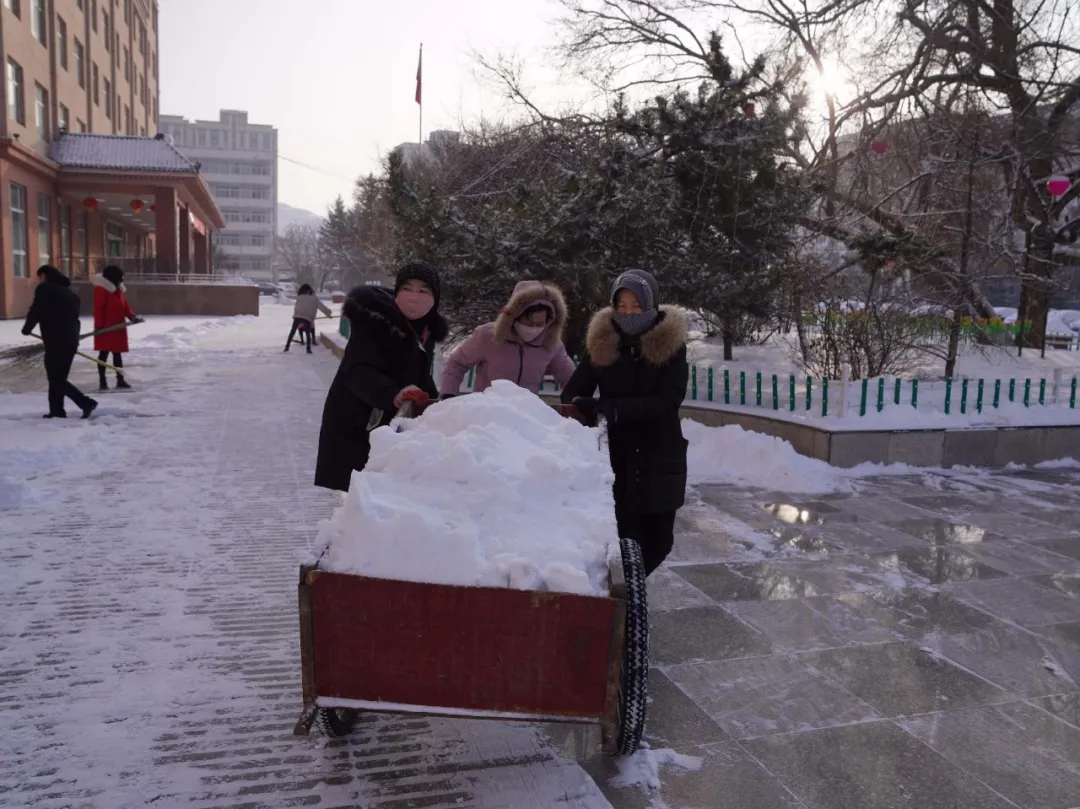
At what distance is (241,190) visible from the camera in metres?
118

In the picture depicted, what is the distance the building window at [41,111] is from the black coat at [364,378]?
1115 inches

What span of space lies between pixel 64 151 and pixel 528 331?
29.7 m

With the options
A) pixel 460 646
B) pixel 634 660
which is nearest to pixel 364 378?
pixel 460 646

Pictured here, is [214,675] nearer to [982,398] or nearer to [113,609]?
[113,609]

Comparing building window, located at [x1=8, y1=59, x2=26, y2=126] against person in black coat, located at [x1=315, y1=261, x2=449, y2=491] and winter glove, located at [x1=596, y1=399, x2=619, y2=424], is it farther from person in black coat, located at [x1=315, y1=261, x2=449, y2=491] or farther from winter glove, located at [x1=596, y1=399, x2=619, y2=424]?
winter glove, located at [x1=596, y1=399, x2=619, y2=424]

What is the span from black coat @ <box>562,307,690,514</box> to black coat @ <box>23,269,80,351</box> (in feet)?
24.2

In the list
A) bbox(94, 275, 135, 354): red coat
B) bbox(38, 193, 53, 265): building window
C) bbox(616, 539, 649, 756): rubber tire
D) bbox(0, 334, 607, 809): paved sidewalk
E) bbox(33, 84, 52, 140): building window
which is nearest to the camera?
bbox(616, 539, 649, 756): rubber tire

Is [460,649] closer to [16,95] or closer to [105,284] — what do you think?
[105,284]

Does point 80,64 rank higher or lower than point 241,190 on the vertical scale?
lower

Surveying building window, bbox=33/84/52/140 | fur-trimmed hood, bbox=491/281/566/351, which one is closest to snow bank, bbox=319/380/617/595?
fur-trimmed hood, bbox=491/281/566/351

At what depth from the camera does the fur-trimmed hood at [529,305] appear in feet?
13.5

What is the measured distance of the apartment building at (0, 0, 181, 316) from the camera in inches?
933

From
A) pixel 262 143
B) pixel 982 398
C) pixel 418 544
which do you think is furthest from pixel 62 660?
pixel 262 143

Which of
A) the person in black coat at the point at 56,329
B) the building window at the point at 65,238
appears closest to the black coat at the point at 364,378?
the person in black coat at the point at 56,329
